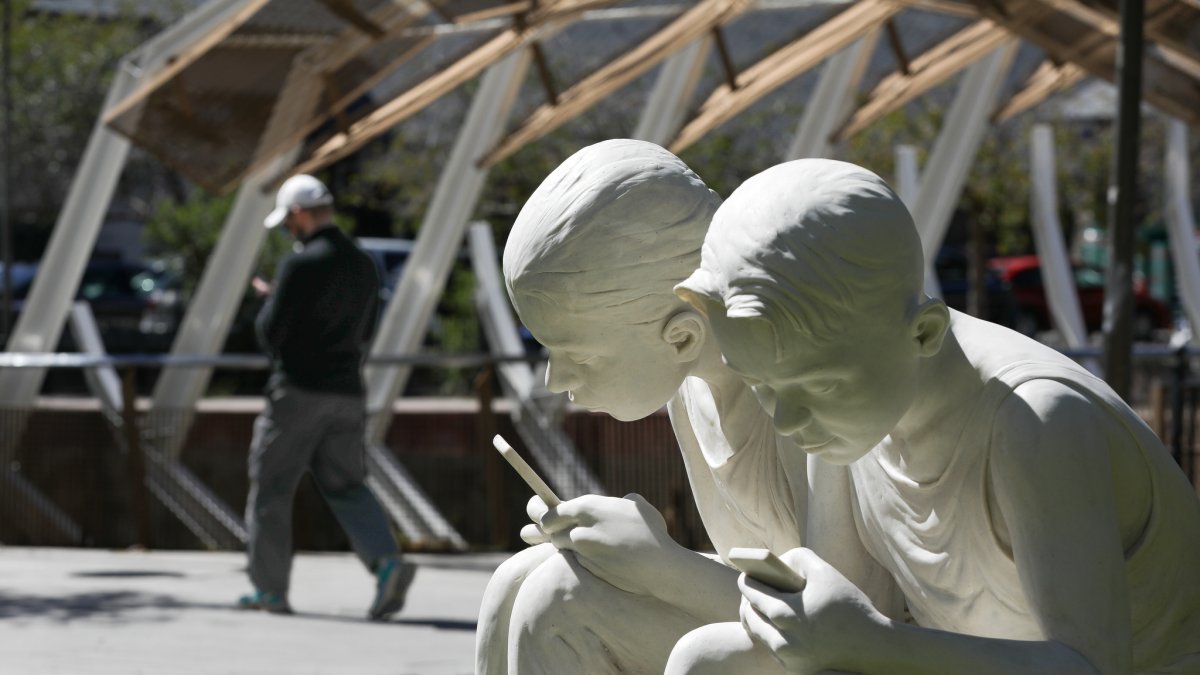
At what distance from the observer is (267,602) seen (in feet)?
27.6

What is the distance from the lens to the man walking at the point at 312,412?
8.26m

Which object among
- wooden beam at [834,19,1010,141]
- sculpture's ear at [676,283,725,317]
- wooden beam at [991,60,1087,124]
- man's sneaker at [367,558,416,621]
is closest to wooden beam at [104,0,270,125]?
man's sneaker at [367,558,416,621]

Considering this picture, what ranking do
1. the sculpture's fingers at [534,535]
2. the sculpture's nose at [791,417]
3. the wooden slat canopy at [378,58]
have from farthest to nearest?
1. the wooden slat canopy at [378,58]
2. the sculpture's fingers at [534,535]
3. the sculpture's nose at [791,417]

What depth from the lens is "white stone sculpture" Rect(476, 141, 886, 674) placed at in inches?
111

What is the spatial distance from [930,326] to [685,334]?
61 centimetres

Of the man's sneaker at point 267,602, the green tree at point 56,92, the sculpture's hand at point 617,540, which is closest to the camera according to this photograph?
the sculpture's hand at point 617,540

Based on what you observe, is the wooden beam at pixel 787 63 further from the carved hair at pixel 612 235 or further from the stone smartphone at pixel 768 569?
the stone smartphone at pixel 768 569

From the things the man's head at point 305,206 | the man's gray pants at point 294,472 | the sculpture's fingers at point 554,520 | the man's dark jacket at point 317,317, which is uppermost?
the sculpture's fingers at point 554,520

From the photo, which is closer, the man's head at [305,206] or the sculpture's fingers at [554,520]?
the sculpture's fingers at [554,520]

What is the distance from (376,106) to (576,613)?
35.1 feet

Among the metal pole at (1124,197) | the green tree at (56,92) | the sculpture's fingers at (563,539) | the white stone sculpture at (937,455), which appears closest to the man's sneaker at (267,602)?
the metal pole at (1124,197)

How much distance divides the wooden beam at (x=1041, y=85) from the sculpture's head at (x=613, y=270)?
12.9m

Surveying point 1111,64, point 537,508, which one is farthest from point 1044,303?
point 537,508

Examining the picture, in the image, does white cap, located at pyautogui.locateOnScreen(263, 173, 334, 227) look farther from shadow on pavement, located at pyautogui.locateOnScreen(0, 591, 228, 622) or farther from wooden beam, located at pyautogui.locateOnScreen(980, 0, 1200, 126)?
wooden beam, located at pyautogui.locateOnScreen(980, 0, 1200, 126)
